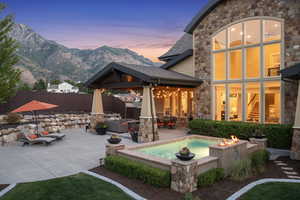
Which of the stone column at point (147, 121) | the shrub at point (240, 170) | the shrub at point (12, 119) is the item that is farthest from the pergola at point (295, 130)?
the shrub at point (12, 119)

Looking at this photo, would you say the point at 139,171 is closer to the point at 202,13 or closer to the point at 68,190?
the point at 68,190

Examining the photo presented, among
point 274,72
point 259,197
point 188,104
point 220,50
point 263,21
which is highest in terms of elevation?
point 263,21

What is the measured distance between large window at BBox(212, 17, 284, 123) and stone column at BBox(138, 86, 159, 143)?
4716mm

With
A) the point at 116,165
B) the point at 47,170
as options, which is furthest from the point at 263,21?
the point at 47,170

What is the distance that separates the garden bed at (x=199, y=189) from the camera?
→ 20.0ft

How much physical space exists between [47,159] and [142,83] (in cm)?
599

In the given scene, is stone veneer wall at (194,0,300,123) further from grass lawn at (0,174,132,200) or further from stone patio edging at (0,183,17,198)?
stone patio edging at (0,183,17,198)

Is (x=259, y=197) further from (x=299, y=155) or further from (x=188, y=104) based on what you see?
(x=188, y=104)

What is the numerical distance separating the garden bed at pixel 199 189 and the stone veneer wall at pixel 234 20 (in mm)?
5652

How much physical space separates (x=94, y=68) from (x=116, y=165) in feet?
444

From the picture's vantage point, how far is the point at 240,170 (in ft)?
25.5

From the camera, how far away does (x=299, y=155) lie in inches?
374

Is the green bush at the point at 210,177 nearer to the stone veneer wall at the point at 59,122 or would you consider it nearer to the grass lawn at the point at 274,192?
the grass lawn at the point at 274,192

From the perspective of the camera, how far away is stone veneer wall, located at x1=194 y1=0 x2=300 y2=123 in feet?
37.9
